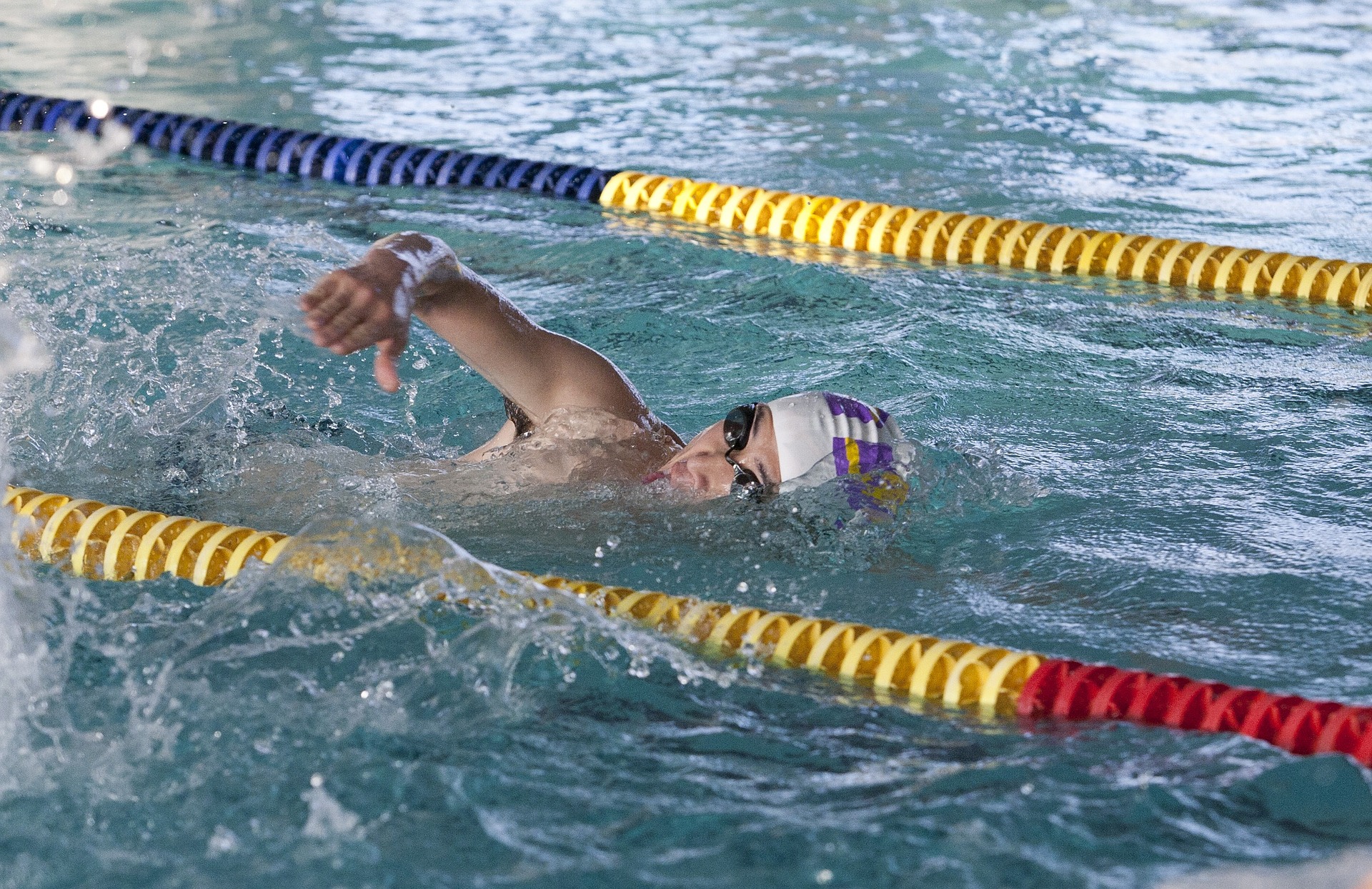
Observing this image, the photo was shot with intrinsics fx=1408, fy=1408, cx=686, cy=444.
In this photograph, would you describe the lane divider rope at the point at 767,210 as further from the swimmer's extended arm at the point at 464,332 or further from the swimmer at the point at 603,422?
the swimmer's extended arm at the point at 464,332

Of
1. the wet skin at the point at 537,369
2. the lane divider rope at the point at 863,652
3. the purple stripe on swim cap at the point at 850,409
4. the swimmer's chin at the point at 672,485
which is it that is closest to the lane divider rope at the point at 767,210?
the purple stripe on swim cap at the point at 850,409

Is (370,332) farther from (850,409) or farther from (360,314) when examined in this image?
(850,409)

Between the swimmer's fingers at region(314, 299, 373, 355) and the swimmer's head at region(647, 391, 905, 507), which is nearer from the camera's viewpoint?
the swimmer's fingers at region(314, 299, 373, 355)

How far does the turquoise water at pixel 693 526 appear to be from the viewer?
207 centimetres

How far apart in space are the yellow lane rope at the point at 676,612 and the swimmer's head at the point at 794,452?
34cm

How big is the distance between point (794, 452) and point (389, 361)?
2.97ft

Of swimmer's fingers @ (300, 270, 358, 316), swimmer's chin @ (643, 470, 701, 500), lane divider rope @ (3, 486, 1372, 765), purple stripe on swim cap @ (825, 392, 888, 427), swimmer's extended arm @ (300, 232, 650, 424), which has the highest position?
swimmer's fingers @ (300, 270, 358, 316)

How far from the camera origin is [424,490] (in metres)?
3.25

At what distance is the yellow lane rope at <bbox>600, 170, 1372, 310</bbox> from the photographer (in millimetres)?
4941

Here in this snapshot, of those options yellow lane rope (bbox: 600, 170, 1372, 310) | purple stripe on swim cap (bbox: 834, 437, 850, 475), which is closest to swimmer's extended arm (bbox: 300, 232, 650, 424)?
purple stripe on swim cap (bbox: 834, 437, 850, 475)

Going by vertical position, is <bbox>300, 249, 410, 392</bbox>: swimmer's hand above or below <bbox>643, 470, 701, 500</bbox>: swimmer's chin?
above

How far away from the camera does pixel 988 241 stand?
5.39 metres

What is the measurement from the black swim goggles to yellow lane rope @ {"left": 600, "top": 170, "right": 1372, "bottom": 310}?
2.59 m

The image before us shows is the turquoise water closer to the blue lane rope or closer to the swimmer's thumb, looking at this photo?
the blue lane rope
